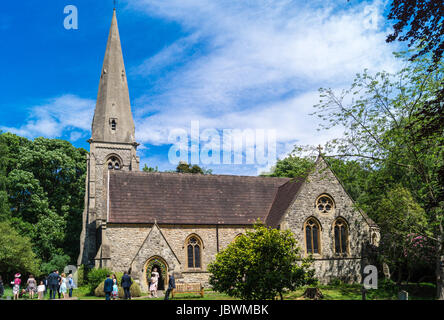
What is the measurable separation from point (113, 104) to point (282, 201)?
2798 cm

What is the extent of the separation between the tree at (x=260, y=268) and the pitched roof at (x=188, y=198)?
13715mm

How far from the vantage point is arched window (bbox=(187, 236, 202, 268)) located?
2928 centimetres

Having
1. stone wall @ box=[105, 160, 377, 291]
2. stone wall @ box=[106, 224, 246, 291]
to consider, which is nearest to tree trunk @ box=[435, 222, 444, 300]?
stone wall @ box=[105, 160, 377, 291]

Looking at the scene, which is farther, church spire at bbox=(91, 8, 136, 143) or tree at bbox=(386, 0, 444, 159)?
church spire at bbox=(91, 8, 136, 143)

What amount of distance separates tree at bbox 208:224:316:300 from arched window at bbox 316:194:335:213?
512 inches

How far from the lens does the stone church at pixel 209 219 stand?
89.5 feet

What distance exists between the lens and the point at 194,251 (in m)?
29.5

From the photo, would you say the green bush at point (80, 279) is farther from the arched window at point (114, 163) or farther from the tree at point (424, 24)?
the tree at point (424, 24)

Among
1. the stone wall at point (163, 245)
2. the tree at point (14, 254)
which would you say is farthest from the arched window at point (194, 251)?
the tree at point (14, 254)

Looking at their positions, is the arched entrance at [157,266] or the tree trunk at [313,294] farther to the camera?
the arched entrance at [157,266]

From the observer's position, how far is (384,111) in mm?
19672

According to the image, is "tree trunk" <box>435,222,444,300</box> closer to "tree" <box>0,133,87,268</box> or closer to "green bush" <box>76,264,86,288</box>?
"green bush" <box>76,264,86,288</box>
